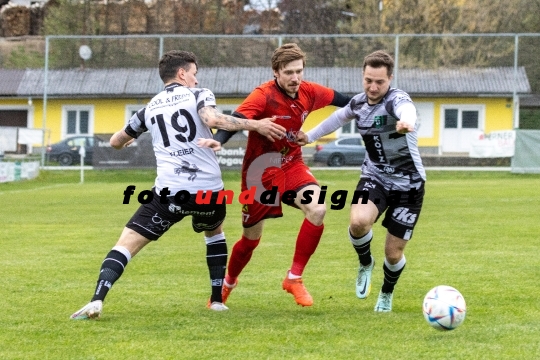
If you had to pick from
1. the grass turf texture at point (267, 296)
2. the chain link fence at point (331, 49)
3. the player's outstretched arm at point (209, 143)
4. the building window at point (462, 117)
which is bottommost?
the grass turf texture at point (267, 296)

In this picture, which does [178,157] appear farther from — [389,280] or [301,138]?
[389,280]

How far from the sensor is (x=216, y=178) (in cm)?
699

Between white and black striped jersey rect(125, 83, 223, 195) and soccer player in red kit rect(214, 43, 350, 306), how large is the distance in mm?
503

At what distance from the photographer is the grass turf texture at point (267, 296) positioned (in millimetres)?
5656

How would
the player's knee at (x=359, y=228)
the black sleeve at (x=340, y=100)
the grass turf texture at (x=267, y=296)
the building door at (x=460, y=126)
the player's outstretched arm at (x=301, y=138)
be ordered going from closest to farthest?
the grass turf texture at (x=267, y=296) → the player's knee at (x=359, y=228) → the player's outstretched arm at (x=301, y=138) → the black sleeve at (x=340, y=100) → the building door at (x=460, y=126)

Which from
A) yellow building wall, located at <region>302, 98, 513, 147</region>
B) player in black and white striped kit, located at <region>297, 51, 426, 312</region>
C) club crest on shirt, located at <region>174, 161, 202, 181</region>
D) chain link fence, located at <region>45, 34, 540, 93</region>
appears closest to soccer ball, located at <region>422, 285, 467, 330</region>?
player in black and white striped kit, located at <region>297, 51, 426, 312</region>

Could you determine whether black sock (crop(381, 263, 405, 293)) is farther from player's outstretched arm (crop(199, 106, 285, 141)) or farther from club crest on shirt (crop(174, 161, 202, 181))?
club crest on shirt (crop(174, 161, 202, 181))

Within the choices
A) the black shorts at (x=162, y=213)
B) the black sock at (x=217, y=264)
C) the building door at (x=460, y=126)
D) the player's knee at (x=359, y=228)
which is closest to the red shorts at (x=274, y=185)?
the black sock at (x=217, y=264)

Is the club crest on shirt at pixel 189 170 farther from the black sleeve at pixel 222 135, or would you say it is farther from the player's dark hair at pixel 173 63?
the player's dark hair at pixel 173 63

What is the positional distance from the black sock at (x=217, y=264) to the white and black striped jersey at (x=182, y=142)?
1.95ft

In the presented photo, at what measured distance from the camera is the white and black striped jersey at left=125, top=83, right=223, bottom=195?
270 inches

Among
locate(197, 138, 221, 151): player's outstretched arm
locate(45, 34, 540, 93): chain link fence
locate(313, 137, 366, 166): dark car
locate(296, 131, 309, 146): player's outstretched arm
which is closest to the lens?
locate(197, 138, 221, 151): player's outstretched arm

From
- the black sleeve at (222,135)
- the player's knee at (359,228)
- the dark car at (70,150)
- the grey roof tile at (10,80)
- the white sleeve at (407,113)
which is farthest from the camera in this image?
the grey roof tile at (10,80)

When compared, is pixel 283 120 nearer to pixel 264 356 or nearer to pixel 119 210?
pixel 264 356
